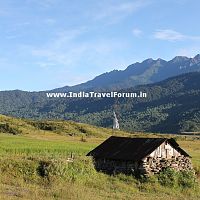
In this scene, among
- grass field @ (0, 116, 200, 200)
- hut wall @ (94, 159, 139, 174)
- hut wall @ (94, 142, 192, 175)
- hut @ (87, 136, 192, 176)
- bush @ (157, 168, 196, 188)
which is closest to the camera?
grass field @ (0, 116, 200, 200)

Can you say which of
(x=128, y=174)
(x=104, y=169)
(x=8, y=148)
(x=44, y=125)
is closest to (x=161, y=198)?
(x=128, y=174)

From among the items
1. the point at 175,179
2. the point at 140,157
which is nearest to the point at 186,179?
the point at 175,179

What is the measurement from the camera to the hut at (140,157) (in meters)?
36.8

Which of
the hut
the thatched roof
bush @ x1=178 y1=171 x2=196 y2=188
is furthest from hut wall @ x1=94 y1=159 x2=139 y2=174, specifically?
bush @ x1=178 y1=171 x2=196 y2=188

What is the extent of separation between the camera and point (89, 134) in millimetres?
99125

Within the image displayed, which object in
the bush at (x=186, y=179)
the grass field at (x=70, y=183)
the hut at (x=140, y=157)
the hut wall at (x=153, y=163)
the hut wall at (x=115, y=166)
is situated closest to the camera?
the grass field at (x=70, y=183)

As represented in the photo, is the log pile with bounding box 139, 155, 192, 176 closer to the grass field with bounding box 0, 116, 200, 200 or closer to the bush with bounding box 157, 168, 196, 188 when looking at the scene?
the bush with bounding box 157, 168, 196, 188

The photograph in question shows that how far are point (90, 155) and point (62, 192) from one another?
47.5 feet

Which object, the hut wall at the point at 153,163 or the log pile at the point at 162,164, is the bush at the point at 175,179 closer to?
the log pile at the point at 162,164

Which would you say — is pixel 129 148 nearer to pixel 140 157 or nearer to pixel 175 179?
pixel 140 157

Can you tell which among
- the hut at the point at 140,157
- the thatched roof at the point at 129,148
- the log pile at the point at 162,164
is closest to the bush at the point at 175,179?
the log pile at the point at 162,164

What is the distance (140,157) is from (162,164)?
2.39 m

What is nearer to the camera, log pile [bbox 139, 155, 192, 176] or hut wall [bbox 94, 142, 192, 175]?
log pile [bbox 139, 155, 192, 176]

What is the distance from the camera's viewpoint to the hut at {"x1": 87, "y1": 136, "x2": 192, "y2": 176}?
1447 inches
